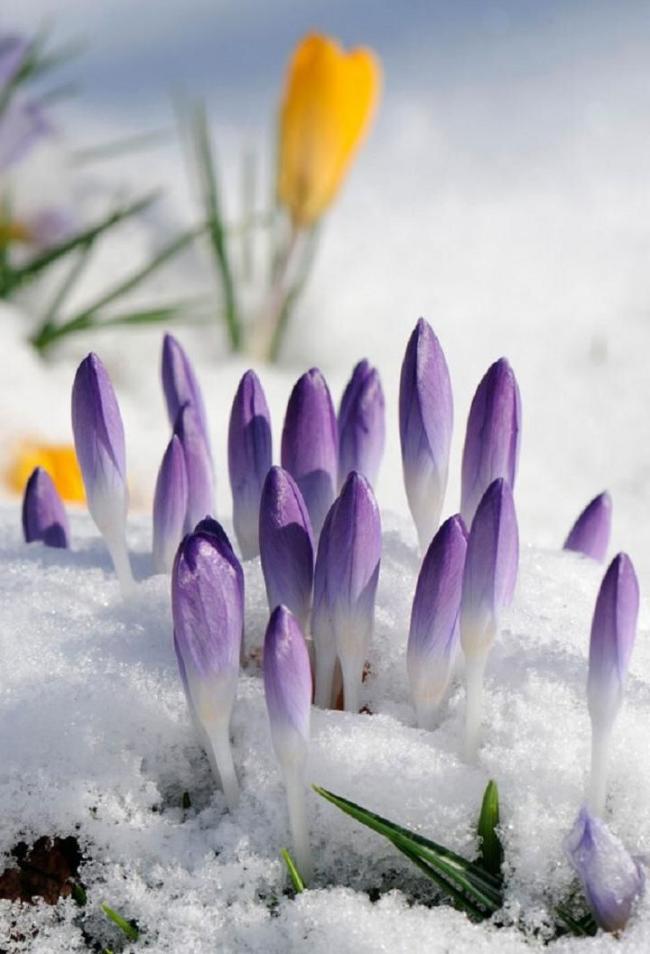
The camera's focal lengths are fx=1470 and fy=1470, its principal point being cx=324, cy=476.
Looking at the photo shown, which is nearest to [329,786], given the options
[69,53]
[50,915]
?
[50,915]

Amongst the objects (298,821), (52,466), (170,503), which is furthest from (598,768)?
(52,466)

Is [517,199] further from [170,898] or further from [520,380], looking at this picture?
[170,898]

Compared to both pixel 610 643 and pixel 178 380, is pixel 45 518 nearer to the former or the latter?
pixel 178 380

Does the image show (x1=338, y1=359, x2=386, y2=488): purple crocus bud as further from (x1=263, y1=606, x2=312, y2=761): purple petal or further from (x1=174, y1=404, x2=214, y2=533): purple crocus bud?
(x1=263, y1=606, x2=312, y2=761): purple petal

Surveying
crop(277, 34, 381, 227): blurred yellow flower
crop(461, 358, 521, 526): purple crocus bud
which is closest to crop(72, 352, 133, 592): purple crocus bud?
crop(461, 358, 521, 526): purple crocus bud

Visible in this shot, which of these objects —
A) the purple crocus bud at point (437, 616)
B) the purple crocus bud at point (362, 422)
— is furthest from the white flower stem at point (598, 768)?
the purple crocus bud at point (362, 422)

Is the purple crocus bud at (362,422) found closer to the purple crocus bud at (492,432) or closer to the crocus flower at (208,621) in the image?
the purple crocus bud at (492,432)
